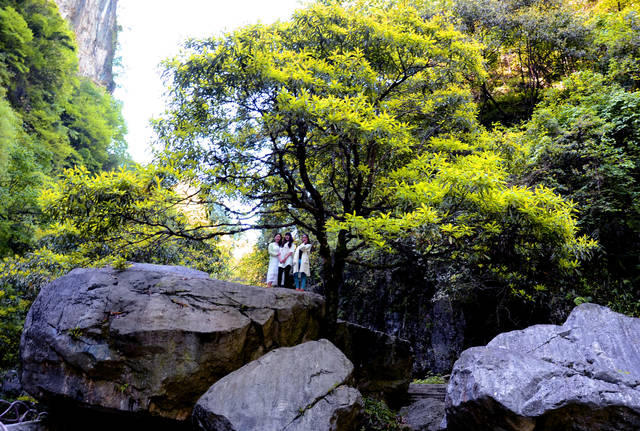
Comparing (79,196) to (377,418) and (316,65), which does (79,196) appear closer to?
(316,65)

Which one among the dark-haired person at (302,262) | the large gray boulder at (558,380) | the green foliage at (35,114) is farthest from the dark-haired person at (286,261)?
the green foliage at (35,114)

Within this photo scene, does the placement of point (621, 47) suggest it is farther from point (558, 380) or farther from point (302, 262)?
point (302, 262)

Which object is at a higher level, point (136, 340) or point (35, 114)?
point (35, 114)

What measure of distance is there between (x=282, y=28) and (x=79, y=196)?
445 cm

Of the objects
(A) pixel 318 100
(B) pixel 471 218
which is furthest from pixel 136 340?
(B) pixel 471 218

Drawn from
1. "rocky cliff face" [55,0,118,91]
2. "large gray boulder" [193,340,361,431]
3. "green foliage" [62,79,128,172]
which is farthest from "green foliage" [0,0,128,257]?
"large gray boulder" [193,340,361,431]

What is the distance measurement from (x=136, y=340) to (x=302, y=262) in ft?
11.8

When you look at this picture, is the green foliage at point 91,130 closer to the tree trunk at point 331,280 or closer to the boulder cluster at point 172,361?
the boulder cluster at point 172,361

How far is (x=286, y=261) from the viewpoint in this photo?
28.2ft

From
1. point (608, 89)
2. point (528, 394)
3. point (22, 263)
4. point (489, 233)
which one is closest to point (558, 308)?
point (489, 233)

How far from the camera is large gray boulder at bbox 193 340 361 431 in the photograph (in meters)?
5.20

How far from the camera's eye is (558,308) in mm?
8484

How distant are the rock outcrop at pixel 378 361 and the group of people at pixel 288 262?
147 cm

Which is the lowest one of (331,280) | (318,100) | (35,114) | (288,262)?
(331,280)
